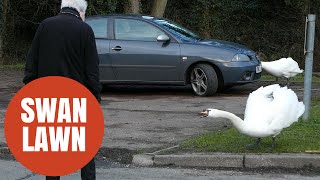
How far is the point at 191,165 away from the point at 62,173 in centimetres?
364

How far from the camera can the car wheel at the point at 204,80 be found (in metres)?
12.1

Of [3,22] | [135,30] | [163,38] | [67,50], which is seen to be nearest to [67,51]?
[67,50]

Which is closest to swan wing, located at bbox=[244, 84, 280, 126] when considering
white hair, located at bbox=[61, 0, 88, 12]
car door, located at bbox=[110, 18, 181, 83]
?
white hair, located at bbox=[61, 0, 88, 12]

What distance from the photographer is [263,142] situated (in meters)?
7.52

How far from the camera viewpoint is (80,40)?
Result: 15.0 feet

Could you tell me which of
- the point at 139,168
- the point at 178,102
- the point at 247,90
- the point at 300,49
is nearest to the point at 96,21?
the point at 178,102

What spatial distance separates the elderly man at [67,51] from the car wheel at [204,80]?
7576 mm

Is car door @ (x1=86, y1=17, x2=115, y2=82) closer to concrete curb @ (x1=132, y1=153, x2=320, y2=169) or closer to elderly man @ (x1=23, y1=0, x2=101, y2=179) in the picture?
concrete curb @ (x1=132, y1=153, x2=320, y2=169)

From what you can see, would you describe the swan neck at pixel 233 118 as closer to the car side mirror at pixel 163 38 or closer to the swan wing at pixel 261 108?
the swan wing at pixel 261 108

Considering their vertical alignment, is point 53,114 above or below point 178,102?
above

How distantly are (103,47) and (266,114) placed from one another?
655cm

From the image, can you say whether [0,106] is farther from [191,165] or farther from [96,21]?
[191,165]

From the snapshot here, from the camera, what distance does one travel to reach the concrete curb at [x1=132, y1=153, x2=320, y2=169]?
677 cm

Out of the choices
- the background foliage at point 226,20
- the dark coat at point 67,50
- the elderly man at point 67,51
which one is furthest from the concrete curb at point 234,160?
the background foliage at point 226,20
